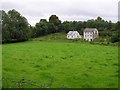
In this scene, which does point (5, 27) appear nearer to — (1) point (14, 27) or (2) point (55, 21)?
(1) point (14, 27)

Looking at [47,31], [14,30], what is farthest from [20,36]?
[47,31]

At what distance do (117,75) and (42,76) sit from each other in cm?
455

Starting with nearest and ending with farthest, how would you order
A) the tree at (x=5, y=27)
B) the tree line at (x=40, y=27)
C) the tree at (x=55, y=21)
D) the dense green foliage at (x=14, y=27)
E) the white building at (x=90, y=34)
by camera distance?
the tree at (x=5, y=27) → the dense green foliage at (x=14, y=27) → the tree line at (x=40, y=27) → the white building at (x=90, y=34) → the tree at (x=55, y=21)

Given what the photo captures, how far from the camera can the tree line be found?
69.2m

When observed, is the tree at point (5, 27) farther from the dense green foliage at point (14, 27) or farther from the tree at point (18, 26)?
the tree at point (18, 26)


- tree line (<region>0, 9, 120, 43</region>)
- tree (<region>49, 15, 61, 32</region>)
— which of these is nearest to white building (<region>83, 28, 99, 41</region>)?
tree line (<region>0, 9, 120, 43</region>)

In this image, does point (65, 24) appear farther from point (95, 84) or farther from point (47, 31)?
point (95, 84)

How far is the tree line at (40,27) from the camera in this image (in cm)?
6919

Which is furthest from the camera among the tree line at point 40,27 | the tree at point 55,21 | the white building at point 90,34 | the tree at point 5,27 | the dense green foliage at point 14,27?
the tree at point 55,21

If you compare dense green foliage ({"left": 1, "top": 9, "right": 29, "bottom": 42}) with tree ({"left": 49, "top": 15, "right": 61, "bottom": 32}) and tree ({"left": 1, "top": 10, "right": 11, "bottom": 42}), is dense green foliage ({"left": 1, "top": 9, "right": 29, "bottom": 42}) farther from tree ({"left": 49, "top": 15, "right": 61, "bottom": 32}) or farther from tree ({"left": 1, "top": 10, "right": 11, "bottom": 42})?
tree ({"left": 49, "top": 15, "right": 61, "bottom": 32})

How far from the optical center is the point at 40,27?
102625 millimetres

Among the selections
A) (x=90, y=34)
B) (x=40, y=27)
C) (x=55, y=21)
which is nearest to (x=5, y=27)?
(x=40, y=27)

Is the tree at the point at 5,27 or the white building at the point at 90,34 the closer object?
→ the tree at the point at 5,27

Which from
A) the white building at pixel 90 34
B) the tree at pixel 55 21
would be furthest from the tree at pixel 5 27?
the tree at pixel 55 21
